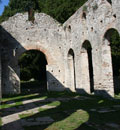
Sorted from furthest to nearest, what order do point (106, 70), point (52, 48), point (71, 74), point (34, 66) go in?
point (34, 66), point (52, 48), point (71, 74), point (106, 70)

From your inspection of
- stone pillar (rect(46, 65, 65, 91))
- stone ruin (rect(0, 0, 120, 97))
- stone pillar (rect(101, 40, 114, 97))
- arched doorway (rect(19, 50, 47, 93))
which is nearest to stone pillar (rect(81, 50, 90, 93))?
stone ruin (rect(0, 0, 120, 97))

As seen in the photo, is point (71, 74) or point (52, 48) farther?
point (52, 48)

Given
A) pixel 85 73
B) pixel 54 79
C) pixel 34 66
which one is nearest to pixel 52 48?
pixel 54 79

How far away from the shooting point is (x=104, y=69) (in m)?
10.5

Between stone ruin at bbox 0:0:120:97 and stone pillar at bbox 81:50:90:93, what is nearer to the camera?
stone pillar at bbox 81:50:90:93

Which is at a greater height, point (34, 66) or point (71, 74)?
point (34, 66)

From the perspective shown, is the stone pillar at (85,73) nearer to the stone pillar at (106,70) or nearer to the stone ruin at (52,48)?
the stone ruin at (52,48)

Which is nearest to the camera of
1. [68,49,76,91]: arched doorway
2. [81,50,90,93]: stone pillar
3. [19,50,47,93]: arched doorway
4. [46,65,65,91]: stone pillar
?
[81,50,90,93]: stone pillar

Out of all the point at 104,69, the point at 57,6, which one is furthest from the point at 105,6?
the point at 57,6

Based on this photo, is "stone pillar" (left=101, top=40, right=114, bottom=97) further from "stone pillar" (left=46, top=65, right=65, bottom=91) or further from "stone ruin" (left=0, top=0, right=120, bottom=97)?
"stone pillar" (left=46, top=65, right=65, bottom=91)

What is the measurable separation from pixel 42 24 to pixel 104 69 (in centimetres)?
765

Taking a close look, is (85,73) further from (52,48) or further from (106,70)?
(52,48)

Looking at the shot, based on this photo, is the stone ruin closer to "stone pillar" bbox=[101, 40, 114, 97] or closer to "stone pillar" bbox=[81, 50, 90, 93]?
"stone pillar" bbox=[81, 50, 90, 93]

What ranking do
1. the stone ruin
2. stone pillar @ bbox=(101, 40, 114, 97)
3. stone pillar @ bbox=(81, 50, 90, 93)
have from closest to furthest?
1. stone pillar @ bbox=(101, 40, 114, 97)
2. stone pillar @ bbox=(81, 50, 90, 93)
3. the stone ruin
